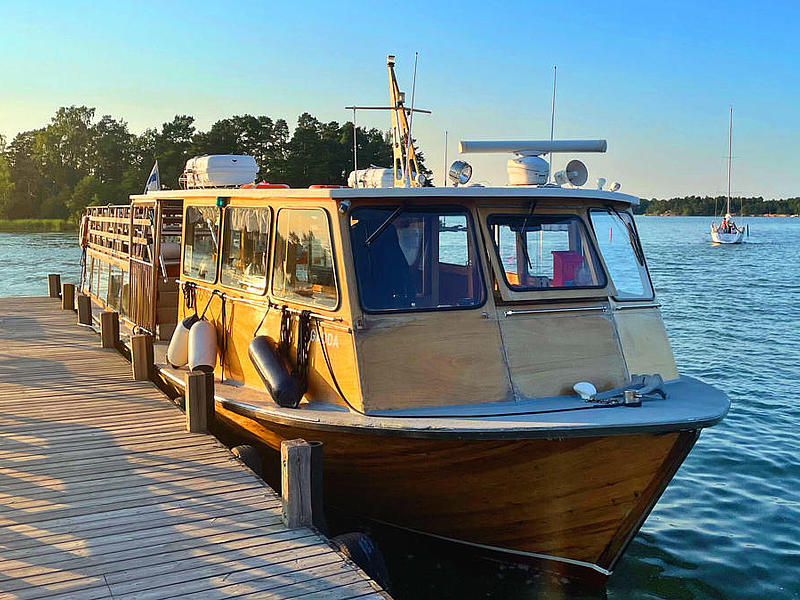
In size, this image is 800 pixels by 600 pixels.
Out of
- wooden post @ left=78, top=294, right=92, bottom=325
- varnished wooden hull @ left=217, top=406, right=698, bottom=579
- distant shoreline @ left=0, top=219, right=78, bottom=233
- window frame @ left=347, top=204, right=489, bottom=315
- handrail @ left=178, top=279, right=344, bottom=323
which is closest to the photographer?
varnished wooden hull @ left=217, top=406, right=698, bottom=579

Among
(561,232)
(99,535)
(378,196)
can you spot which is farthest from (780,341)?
(99,535)

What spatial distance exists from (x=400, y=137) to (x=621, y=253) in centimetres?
309

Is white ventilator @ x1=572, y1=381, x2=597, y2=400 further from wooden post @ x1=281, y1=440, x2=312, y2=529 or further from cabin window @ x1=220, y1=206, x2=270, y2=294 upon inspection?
cabin window @ x1=220, y1=206, x2=270, y2=294

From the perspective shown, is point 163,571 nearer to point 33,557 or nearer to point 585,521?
point 33,557

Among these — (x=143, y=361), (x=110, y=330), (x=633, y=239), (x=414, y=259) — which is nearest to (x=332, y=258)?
(x=414, y=259)

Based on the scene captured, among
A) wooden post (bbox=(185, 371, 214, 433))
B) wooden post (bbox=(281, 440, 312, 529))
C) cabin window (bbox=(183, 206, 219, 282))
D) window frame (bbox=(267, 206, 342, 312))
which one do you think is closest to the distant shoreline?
cabin window (bbox=(183, 206, 219, 282))

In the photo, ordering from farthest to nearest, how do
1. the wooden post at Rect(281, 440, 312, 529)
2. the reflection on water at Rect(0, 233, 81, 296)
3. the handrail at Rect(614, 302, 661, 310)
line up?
the reflection on water at Rect(0, 233, 81, 296) → the handrail at Rect(614, 302, 661, 310) → the wooden post at Rect(281, 440, 312, 529)

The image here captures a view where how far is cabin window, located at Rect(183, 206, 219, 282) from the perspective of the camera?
905cm

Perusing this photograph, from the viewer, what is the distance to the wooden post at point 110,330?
40.3 ft

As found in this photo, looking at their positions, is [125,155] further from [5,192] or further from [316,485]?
[316,485]

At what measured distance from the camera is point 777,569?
8.12 m

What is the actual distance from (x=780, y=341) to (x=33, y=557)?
2047 cm

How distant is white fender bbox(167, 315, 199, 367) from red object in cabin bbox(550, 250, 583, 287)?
427 centimetres

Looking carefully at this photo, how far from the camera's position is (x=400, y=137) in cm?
916
